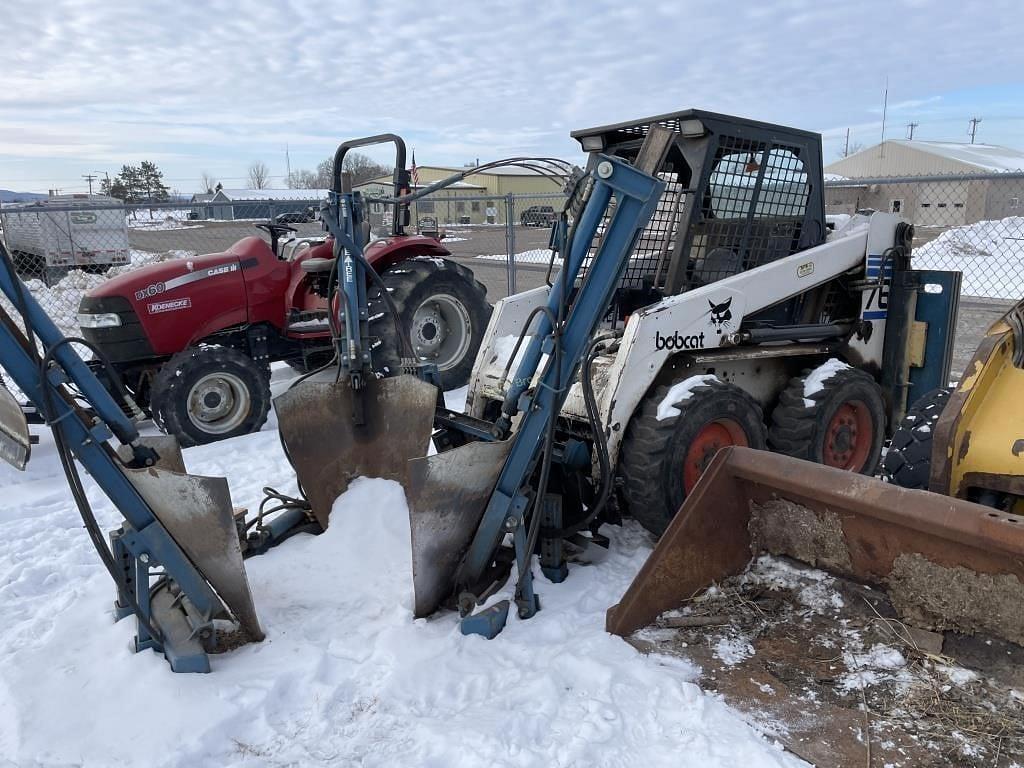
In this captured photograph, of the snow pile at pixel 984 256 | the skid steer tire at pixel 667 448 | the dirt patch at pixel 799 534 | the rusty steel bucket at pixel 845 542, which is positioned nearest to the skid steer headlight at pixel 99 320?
the skid steer tire at pixel 667 448

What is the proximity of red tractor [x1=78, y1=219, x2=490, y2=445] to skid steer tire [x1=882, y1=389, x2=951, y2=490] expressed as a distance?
3380 mm

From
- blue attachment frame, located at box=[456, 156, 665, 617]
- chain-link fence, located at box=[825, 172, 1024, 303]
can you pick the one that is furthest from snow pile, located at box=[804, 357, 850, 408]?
blue attachment frame, located at box=[456, 156, 665, 617]

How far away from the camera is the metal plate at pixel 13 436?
2.78 meters

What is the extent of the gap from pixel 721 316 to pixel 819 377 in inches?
36.5

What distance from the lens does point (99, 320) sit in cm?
599

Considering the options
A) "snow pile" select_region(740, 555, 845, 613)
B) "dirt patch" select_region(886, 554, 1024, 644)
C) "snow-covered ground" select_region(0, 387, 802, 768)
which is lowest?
"snow-covered ground" select_region(0, 387, 802, 768)

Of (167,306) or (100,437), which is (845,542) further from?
(167,306)

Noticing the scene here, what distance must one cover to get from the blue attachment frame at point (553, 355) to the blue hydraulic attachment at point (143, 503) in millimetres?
1025

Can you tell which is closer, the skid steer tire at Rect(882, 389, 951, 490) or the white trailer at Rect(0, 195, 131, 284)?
the skid steer tire at Rect(882, 389, 951, 490)

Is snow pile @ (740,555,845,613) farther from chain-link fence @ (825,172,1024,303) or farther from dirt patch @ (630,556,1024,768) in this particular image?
chain-link fence @ (825,172,1024,303)

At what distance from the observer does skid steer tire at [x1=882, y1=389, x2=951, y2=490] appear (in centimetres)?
Result: 355

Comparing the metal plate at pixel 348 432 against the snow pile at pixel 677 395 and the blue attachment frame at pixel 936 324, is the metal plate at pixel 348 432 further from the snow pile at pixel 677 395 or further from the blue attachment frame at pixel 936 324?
the blue attachment frame at pixel 936 324

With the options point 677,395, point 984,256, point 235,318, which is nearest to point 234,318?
point 235,318

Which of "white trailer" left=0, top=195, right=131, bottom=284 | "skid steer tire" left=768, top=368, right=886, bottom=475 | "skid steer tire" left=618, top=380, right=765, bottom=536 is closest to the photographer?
"skid steer tire" left=618, top=380, right=765, bottom=536
